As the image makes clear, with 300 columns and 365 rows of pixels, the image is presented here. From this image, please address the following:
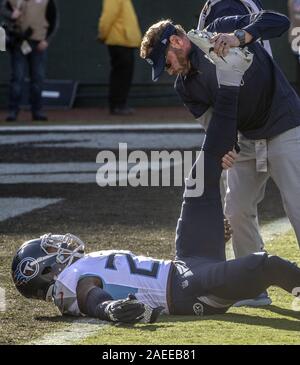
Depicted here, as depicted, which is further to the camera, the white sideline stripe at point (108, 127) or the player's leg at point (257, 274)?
the white sideline stripe at point (108, 127)

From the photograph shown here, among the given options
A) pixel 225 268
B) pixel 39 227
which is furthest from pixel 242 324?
pixel 39 227

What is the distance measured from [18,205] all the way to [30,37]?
679 cm

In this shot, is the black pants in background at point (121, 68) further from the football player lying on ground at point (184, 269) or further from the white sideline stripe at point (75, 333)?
the white sideline stripe at point (75, 333)

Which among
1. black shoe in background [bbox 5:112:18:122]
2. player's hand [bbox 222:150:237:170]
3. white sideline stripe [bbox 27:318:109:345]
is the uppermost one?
player's hand [bbox 222:150:237:170]

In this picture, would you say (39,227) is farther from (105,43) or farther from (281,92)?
(105,43)

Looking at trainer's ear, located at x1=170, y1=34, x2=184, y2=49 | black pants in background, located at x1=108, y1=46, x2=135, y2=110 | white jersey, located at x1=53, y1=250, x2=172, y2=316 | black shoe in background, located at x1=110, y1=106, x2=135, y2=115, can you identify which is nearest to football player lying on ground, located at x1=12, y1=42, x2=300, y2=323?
white jersey, located at x1=53, y1=250, x2=172, y2=316

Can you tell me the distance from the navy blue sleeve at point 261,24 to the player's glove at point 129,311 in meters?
1.55

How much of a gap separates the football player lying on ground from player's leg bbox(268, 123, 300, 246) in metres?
0.38

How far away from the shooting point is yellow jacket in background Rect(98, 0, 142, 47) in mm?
18500

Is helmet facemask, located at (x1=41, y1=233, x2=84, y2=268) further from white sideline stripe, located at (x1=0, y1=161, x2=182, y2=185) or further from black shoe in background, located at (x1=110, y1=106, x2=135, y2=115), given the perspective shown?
black shoe in background, located at (x1=110, y1=106, x2=135, y2=115)

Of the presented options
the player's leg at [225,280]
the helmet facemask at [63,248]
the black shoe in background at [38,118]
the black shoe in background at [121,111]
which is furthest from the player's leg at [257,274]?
the black shoe in background at [121,111]

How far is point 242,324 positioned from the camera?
22.0 ft

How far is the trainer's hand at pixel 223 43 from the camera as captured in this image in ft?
21.9

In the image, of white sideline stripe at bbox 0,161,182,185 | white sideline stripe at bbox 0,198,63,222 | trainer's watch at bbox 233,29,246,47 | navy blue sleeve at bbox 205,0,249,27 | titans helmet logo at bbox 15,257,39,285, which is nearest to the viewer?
trainer's watch at bbox 233,29,246,47
